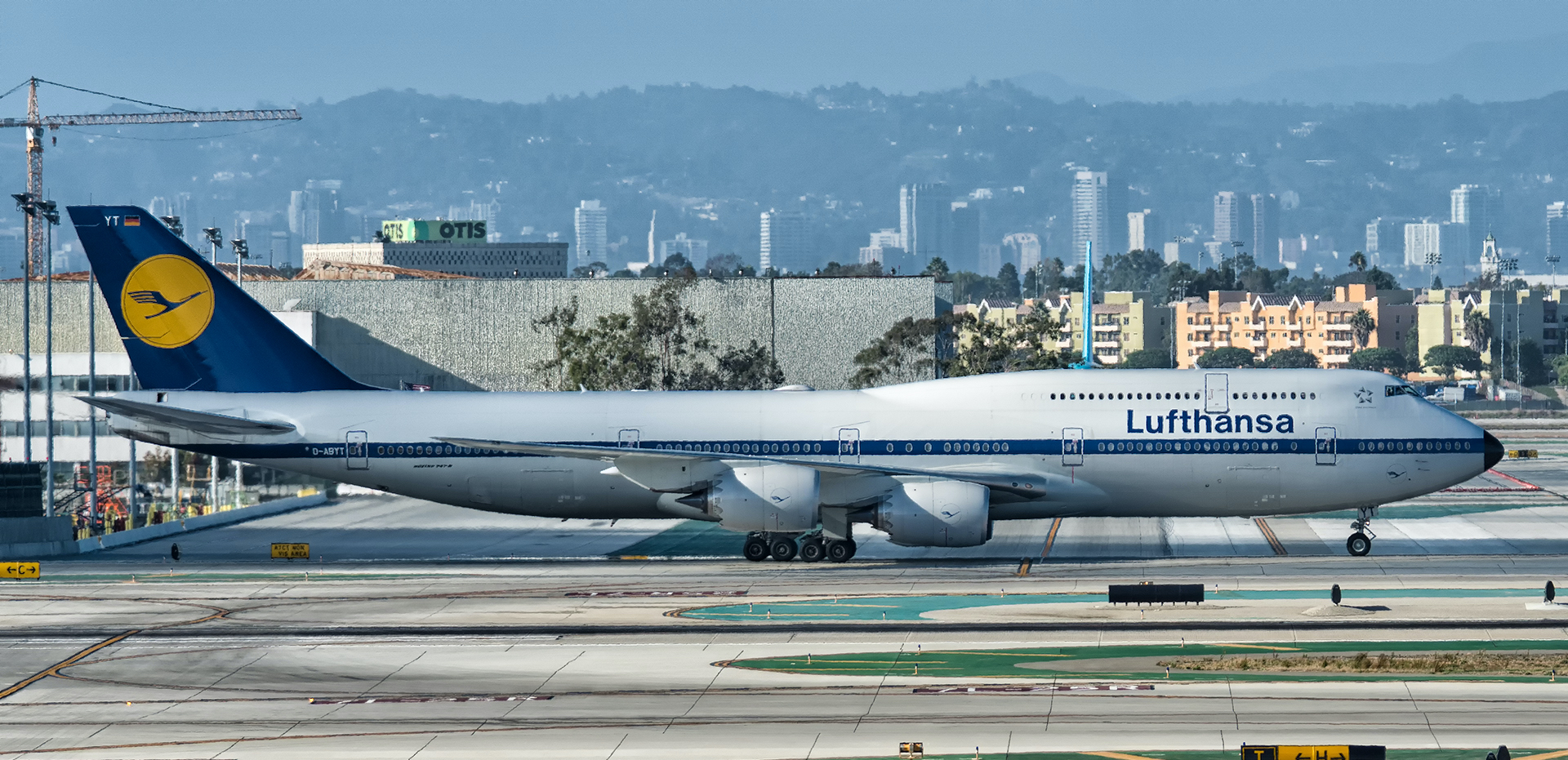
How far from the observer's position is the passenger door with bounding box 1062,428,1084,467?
4803cm

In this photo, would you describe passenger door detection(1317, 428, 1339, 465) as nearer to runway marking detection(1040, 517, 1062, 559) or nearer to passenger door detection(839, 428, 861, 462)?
runway marking detection(1040, 517, 1062, 559)

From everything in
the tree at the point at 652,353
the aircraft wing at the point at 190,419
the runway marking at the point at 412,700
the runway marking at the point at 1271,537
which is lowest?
the runway marking at the point at 412,700

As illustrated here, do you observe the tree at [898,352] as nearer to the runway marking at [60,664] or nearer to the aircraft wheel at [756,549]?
the aircraft wheel at [756,549]

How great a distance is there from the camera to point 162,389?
168ft

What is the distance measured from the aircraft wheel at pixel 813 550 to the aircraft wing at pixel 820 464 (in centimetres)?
234

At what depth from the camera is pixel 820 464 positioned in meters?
47.3

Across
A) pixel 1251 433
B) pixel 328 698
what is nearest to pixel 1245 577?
pixel 1251 433

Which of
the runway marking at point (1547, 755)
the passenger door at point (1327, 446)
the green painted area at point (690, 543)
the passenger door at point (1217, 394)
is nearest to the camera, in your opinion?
the runway marking at point (1547, 755)

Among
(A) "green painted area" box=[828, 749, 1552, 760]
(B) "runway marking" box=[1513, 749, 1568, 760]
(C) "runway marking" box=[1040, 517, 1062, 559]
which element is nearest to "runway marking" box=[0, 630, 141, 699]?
(A) "green painted area" box=[828, 749, 1552, 760]

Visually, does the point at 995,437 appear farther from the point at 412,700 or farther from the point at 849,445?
the point at 412,700

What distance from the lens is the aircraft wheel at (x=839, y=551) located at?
4869cm

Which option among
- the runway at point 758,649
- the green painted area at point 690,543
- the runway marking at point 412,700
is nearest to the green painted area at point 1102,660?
the runway at point 758,649

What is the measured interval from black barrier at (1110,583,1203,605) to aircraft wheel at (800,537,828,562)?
39.3ft

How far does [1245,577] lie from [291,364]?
27954 mm
